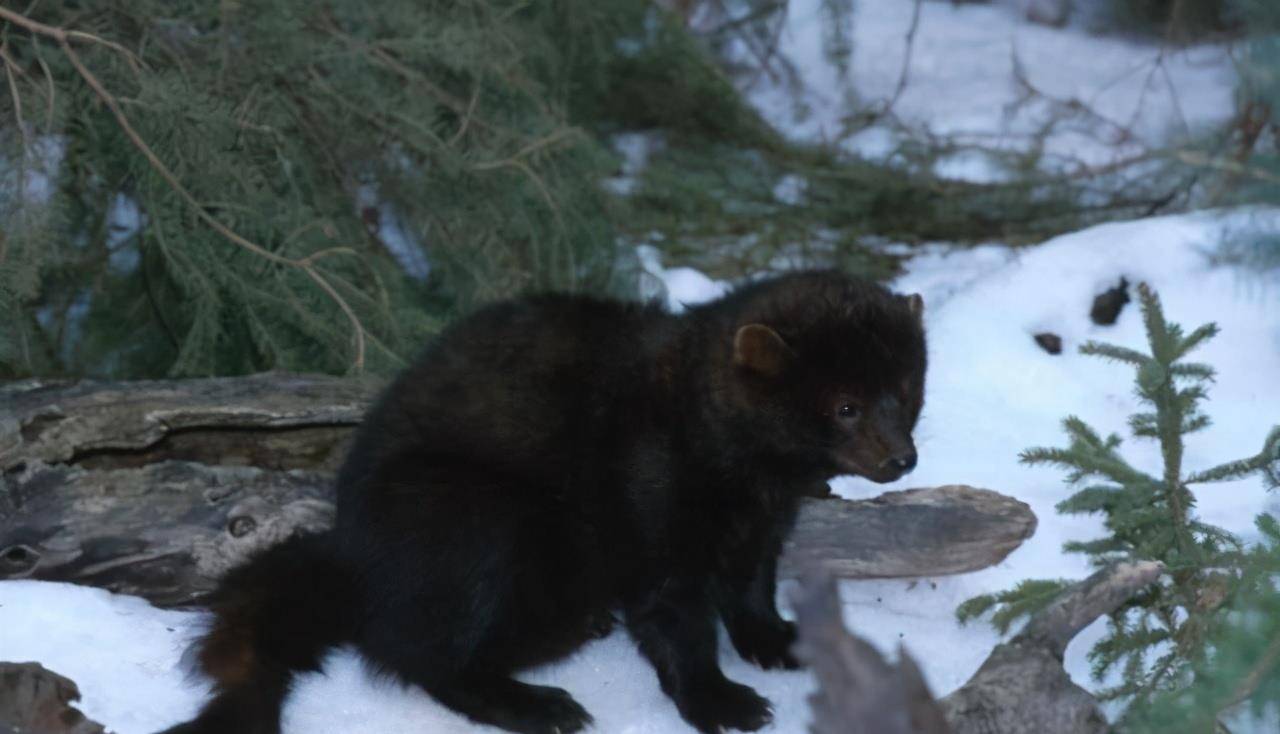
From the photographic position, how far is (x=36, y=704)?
251 cm

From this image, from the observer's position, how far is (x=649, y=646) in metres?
2.98

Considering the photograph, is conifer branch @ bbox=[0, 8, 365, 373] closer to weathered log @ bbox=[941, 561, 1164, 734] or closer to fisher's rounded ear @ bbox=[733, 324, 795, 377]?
fisher's rounded ear @ bbox=[733, 324, 795, 377]

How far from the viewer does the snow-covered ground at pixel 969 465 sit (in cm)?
281

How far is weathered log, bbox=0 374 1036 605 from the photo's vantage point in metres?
3.20

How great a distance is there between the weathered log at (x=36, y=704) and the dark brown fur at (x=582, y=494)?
0.95ft

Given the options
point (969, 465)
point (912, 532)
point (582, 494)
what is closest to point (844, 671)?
point (582, 494)

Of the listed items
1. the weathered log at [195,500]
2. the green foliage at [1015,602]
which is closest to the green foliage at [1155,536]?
the green foliage at [1015,602]

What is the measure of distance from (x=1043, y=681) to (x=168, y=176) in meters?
2.69

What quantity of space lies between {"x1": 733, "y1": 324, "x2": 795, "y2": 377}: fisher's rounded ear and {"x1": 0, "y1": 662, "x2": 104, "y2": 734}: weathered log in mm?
1544

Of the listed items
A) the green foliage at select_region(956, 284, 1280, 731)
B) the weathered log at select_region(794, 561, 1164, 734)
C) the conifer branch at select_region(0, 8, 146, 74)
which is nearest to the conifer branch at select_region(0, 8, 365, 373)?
the conifer branch at select_region(0, 8, 146, 74)

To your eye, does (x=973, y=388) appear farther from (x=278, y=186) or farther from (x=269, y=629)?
(x=269, y=629)

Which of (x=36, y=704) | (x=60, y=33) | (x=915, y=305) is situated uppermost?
(x=915, y=305)

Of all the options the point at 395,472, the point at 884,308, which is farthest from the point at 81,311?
the point at 884,308

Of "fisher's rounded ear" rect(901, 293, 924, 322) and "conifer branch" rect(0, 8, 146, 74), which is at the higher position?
"fisher's rounded ear" rect(901, 293, 924, 322)
